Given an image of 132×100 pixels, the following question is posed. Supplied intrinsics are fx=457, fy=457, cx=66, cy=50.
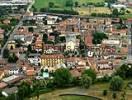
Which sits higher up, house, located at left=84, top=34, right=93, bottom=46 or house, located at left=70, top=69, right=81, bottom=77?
house, located at left=84, top=34, right=93, bottom=46

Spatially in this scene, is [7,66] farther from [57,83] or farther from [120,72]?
[120,72]

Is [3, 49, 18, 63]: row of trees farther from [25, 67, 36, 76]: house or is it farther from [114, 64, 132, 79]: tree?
[114, 64, 132, 79]: tree

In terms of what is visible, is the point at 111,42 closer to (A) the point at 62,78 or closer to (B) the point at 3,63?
(B) the point at 3,63

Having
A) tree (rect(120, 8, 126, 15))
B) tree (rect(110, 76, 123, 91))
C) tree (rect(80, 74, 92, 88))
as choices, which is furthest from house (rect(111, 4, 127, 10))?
tree (rect(110, 76, 123, 91))

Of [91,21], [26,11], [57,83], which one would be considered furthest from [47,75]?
[26,11]

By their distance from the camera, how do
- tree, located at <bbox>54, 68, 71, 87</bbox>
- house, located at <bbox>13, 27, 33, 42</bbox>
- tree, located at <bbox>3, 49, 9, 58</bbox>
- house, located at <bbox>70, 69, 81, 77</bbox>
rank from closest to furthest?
tree, located at <bbox>54, 68, 71, 87</bbox>, house, located at <bbox>70, 69, 81, 77</bbox>, tree, located at <bbox>3, 49, 9, 58</bbox>, house, located at <bbox>13, 27, 33, 42</bbox>

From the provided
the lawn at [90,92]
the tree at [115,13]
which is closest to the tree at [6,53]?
the lawn at [90,92]
